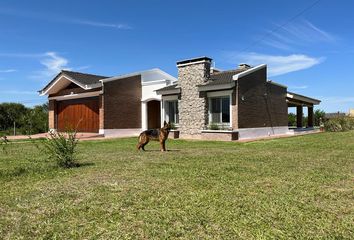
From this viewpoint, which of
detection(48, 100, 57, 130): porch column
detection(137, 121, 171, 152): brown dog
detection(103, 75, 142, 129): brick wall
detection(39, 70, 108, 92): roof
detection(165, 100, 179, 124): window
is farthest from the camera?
detection(48, 100, 57, 130): porch column

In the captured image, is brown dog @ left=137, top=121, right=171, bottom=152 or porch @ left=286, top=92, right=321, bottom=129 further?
porch @ left=286, top=92, right=321, bottom=129

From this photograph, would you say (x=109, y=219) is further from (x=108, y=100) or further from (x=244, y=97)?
(x=108, y=100)

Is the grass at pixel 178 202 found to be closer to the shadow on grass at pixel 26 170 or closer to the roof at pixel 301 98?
the shadow on grass at pixel 26 170

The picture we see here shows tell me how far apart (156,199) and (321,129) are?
2571cm

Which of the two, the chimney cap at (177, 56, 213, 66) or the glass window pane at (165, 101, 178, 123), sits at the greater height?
the chimney cap at (177, 56, 213, 66)

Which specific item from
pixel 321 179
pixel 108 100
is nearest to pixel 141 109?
pixel 108 100

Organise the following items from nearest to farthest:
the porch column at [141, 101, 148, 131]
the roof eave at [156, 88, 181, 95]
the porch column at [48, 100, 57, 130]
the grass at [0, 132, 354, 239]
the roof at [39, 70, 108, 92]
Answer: the grass at [0, 132, 354, 239], the roof eave at [156, 88, 181, 95], the roof at [39, 70, 108, 92], the porch column at [141, 101, 148, 131], the porch column at [48, 100, 57, 130]

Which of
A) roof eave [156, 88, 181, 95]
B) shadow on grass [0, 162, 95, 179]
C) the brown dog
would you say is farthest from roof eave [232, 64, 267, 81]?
shadow on grass [0, 162, 95, 179]

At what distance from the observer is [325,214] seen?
454 cm

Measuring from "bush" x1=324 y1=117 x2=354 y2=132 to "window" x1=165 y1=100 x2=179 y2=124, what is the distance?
506 inches

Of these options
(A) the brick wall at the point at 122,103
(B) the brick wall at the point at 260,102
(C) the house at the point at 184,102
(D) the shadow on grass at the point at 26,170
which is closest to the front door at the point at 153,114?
(C) the house at the point at 184,102

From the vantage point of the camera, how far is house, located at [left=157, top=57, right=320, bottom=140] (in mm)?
19781

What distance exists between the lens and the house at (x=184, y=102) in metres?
20.3

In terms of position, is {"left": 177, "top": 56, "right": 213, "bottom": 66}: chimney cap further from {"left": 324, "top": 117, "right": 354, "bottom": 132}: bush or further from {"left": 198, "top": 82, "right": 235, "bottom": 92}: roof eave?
{"left": 324, "top": 117, "right": 354, "bottom": 132}: bush
